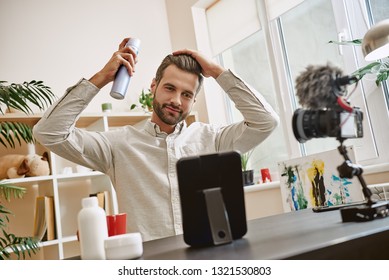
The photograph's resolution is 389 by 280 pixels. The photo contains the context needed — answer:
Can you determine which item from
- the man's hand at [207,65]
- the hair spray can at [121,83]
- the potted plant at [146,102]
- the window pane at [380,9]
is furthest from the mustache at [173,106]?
the potted plant at [146,102]

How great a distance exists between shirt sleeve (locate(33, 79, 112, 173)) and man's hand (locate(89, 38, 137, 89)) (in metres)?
0.03

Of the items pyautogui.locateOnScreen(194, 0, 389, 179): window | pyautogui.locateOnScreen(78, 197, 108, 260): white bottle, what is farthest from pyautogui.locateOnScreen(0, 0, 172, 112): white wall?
pyautogui.locateOnScreen(78, 197, 108, 260): white bottle

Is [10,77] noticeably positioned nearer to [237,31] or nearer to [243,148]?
[237,31]

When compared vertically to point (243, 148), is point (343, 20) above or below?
above

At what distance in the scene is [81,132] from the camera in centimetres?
117

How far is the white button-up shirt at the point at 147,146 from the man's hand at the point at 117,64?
0.11 feet

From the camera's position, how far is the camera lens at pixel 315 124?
0.49 metres

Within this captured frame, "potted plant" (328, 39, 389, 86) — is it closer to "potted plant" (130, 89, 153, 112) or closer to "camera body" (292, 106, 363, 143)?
"camera body" (292, 106, 363, 143)

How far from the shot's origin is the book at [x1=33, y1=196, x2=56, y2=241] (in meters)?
2.28

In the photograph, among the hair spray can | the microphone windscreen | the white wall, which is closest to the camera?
the microphone windscreen

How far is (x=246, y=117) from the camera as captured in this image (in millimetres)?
1054

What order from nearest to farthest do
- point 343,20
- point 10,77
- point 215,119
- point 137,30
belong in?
point 343,20 < point 10,77 < point 215,119 < point 137,30

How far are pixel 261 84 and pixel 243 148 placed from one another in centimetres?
99

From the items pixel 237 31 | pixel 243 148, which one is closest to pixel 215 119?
pixel 237 31
